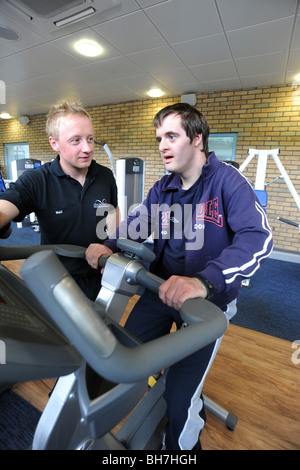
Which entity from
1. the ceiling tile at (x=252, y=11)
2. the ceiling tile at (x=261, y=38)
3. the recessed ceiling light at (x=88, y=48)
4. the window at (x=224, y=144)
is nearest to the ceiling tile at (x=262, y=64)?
the ceiling tile at (x=261, y=38)

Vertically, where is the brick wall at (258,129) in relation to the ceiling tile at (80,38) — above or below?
below

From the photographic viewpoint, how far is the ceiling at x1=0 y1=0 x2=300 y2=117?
115 inches

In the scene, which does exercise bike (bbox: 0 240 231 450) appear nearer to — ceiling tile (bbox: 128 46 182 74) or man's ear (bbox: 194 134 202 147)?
man's ear (bbox: 194 134 202 147)

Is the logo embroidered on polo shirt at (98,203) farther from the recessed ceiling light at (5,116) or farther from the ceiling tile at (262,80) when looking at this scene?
the recessed ceiling light at (5,116)

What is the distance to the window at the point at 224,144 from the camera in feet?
19.0

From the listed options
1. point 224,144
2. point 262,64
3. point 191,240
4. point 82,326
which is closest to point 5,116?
point 224,144

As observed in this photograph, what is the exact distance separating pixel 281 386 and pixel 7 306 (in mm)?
1859

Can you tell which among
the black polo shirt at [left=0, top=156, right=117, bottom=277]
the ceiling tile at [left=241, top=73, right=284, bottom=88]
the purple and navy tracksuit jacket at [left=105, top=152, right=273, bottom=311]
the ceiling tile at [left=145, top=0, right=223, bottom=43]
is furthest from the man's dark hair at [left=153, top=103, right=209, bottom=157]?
the ceiling tile at [left=241, top=73, right=284, bottom=88]

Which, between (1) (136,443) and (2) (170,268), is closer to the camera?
(1) (136,443)

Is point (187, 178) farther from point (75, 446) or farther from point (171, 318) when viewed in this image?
point (75, 446)

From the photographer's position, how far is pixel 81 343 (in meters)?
0.40

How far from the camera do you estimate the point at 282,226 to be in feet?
18.1

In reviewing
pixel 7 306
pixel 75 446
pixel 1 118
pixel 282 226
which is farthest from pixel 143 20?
pixel 1 118

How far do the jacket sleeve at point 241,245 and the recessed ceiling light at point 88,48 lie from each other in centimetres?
396
